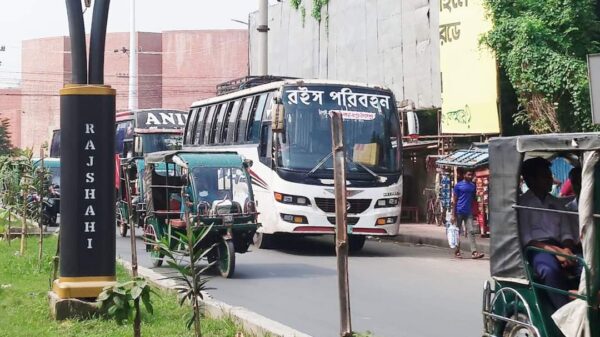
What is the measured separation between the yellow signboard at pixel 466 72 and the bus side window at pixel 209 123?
5.78 meters

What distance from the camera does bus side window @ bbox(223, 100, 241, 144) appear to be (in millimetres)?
19050

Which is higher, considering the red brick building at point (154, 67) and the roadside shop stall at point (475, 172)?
the red brick building at point (154, 67)

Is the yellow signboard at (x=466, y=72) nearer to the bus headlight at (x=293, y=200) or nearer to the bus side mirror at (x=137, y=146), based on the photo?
the bus headlight at (x=293, y=200)

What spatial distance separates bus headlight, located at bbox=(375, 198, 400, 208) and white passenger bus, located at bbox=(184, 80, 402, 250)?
0.06ft

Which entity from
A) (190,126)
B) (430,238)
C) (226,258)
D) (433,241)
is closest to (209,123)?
(190,126)

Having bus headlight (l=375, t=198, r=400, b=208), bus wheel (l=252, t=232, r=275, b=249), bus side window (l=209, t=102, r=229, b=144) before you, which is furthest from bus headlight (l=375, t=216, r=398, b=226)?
bus side window (l=209, t=102, r=229, b=144)

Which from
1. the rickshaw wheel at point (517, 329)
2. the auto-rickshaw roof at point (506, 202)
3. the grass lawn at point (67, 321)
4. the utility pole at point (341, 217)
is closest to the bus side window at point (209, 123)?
the grass lawn at point (67, 321)

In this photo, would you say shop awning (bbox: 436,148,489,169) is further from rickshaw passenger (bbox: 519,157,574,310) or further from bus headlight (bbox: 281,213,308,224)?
rickshaw passenger (bbox: 519,157,574,310)

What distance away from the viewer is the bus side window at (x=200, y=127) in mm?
21875

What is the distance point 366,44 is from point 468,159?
809 centimetres

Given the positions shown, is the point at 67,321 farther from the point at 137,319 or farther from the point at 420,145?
the point at 420,145

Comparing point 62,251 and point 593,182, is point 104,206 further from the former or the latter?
point 593,182

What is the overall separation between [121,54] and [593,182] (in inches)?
2481

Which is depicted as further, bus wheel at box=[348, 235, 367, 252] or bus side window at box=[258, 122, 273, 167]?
bus wheel at box=[348, 235, 367, 252]
